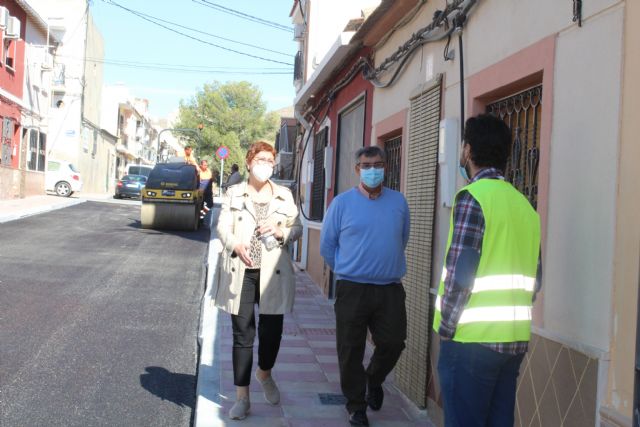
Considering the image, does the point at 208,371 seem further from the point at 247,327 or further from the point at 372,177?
the point at 372,177

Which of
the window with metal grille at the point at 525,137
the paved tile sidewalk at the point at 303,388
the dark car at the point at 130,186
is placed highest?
the dark car at the point at 130,186

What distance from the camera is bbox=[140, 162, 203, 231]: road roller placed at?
16828 millimetres

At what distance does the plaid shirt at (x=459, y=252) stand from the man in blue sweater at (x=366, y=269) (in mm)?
1714

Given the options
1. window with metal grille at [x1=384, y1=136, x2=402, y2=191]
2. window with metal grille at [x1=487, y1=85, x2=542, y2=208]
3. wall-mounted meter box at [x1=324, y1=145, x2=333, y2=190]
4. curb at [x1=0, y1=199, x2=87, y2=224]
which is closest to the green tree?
curb at [x1=0, y1=199, x2=87, y2=224]

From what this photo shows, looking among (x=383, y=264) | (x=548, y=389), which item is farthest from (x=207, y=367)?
(x=548, y=389)

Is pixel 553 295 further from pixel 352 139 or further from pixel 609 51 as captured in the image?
pixel 352 139

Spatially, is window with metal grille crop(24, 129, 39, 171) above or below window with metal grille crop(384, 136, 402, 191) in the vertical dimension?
above

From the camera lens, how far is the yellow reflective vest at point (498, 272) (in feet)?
8.66

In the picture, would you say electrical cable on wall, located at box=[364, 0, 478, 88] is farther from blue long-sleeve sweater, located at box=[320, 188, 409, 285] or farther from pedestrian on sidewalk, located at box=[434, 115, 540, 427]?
pedestrian on sidewalk, located at box=[434, 115, 540, 427]

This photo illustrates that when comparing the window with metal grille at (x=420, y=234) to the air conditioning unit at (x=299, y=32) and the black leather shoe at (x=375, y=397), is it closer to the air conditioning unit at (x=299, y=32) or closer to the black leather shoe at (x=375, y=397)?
the black leather shoe at (x=375, y=397)

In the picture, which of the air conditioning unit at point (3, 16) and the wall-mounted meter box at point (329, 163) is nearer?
the wall-mounted meter box at point (329, 163)

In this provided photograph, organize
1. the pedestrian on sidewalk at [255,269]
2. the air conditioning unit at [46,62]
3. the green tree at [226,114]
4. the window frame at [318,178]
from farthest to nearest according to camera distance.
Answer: the green tree at [226,114] → the air conditioning unit at [46,62] → the window frame at [318,178] → the pedestrian on sidewalk at [255,269]

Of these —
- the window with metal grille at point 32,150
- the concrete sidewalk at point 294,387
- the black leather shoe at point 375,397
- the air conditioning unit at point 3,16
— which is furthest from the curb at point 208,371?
the window with metal grille at point 32,150

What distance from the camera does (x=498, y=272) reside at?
2646 mm
